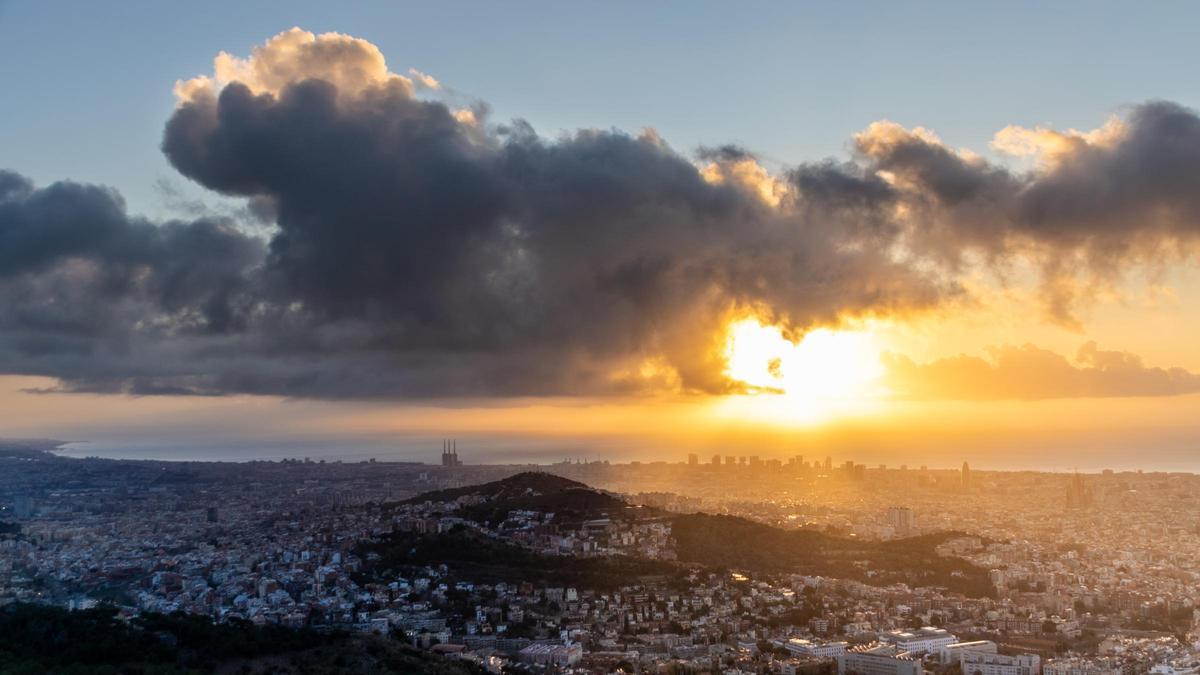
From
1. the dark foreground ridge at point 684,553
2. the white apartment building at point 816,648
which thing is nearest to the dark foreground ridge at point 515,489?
the dark foreground ridge at point 684,553

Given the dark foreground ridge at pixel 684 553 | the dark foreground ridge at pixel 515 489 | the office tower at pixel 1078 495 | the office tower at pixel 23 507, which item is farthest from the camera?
the office tower at pixel 1078 495

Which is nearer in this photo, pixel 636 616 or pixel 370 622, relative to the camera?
pixel 370 622

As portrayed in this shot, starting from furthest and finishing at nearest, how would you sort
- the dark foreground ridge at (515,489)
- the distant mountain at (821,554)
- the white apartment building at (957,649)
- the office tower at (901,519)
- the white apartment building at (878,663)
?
1. the office tower at (901,519)
2. the dark foreground ridge at (515,489)
3. the distant mountain at (821,554)
4. the white apartment building at (957,649)
5. the white apartment building at (878,663)

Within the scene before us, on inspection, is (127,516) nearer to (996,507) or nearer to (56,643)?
(56,643)

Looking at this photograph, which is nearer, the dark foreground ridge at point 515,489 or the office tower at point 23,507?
the dark foreground ridge at point 515,489

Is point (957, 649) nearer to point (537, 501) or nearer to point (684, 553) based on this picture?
point (684, 553)

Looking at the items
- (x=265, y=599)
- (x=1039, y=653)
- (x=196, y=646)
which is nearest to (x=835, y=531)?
(x=1039, y=653)

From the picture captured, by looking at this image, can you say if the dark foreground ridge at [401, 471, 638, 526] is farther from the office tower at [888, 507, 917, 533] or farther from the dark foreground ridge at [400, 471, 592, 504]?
the office tower at [888, 507, 917, 533]

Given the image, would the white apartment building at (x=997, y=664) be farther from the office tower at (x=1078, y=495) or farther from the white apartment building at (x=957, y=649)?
the office tower at (x=1078, y=495)
